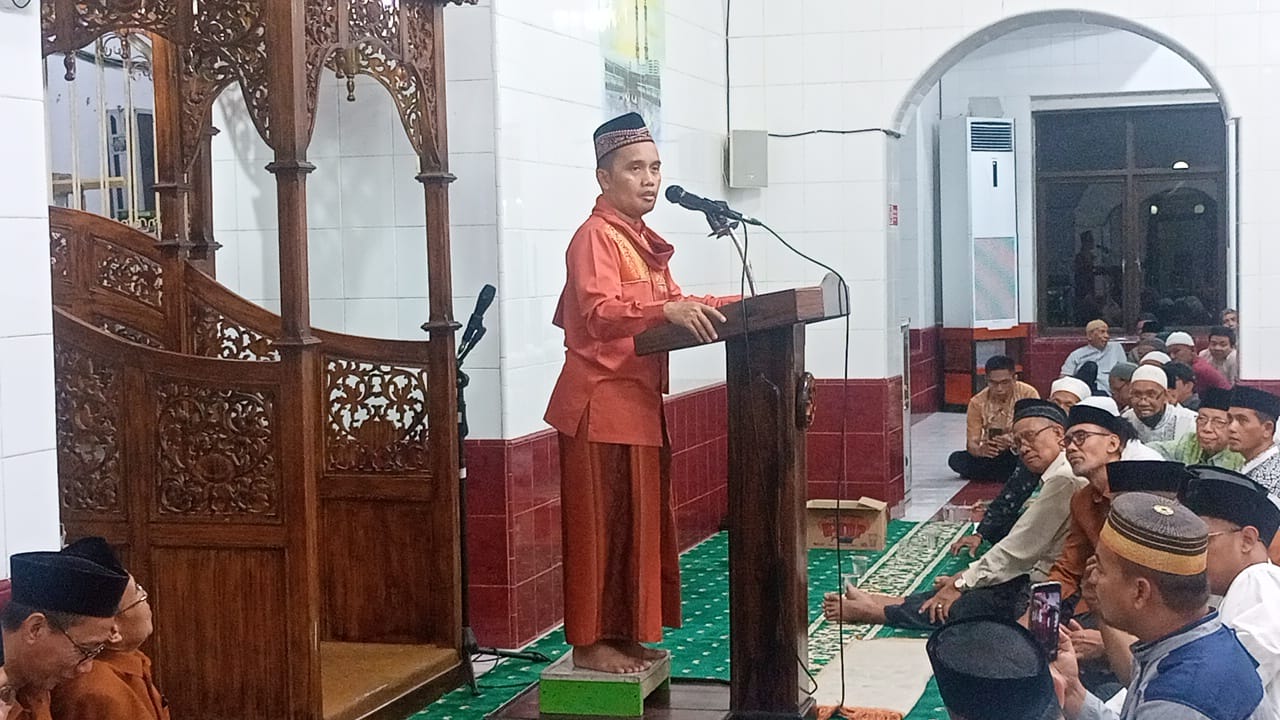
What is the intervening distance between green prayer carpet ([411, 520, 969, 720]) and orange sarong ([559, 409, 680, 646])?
60 centimetres

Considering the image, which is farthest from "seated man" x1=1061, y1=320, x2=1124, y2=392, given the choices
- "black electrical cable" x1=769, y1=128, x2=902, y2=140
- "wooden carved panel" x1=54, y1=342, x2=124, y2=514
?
"wooden carved panel" x1=54, y1=342, x2=124, y2=514

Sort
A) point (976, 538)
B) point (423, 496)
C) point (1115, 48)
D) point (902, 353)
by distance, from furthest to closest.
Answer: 1. point (1115, 48)
2. point (902, 353)
3. point (976, 538)
4. point (423, 496)

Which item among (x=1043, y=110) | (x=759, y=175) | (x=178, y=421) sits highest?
(x=1043, y=110)

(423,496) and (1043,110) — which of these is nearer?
(423,496)

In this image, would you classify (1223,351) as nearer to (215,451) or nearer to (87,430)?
(215,451)

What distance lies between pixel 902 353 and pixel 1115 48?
6360 millimetres

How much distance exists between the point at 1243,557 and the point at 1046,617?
0.84m

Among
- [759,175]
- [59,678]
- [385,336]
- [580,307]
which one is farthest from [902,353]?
[59,678]

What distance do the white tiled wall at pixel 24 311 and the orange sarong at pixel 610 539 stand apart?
178 cm

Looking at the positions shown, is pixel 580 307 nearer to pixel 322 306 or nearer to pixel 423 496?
pixel 423 496

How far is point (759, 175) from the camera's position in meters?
8.96

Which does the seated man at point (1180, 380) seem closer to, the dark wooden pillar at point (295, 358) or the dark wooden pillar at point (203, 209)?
the dark wooden pillar at point (203, 209)

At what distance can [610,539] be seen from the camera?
15.3 feet

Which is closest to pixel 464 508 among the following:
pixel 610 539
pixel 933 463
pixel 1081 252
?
pixel 610 539
